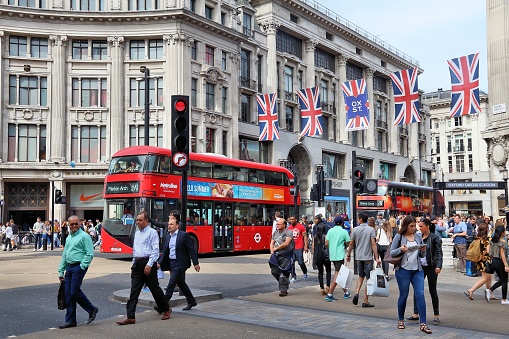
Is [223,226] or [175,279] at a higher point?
[223,226]

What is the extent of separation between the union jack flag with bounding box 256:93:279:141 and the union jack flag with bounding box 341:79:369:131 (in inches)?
405

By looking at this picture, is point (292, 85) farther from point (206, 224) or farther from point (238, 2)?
point (206, 224)

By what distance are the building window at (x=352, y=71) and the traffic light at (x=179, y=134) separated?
173 ft

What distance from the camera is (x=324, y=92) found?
191 ft

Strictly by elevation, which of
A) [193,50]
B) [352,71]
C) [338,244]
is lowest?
[338,244]

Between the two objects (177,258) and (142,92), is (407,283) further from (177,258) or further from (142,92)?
(142,92)

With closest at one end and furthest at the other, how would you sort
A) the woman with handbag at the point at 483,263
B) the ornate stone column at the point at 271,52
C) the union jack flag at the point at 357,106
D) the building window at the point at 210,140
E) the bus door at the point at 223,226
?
the woman with handbag at the point at 483,263
the bus door at the point at 223,226
the union jack flag at the point at 357,106
the building window at the point at 210,140
the ornate stone column at the point at 271,52


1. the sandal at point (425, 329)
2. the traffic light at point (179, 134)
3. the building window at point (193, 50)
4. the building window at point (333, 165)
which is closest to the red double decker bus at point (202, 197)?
the traffic light at point (179, 134)

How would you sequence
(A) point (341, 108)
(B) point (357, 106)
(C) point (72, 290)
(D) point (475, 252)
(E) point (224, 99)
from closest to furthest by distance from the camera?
(C) point (72, 290) < (D) point (475, 252) < (B) point (357, 106) < (E) point (224, 99) < (A) point (341, 108)

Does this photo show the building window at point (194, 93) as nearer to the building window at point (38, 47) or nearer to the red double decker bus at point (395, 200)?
the building window at point (38, 47)

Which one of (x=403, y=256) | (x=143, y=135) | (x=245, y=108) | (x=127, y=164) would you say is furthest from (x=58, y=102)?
(x=403, y=256)

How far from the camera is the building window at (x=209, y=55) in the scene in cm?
4321

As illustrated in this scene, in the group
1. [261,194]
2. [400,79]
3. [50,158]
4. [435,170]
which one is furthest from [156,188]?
[435,170]

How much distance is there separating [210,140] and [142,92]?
585 cm
